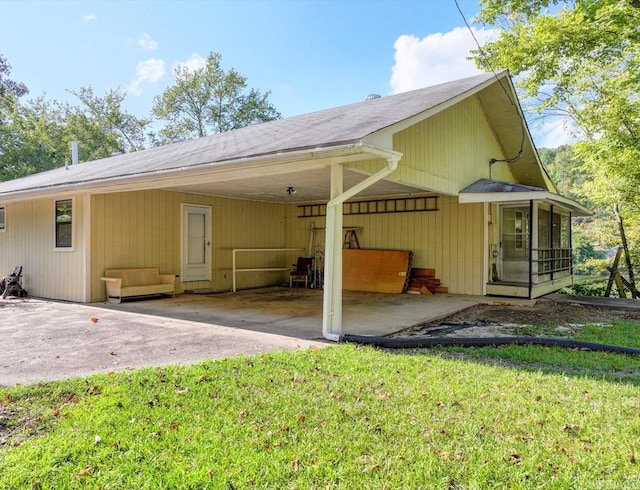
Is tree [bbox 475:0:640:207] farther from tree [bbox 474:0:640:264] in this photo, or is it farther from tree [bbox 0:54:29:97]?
tree [bbox 0:54:29:97]

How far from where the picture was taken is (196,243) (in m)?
10.4

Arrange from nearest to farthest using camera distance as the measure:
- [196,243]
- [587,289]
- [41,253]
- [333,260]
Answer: [333,260] → [41,253] → [196,243] → [587,289]

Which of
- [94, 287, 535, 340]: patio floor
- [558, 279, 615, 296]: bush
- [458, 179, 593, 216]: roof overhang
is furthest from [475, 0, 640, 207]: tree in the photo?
[94, 287, 535, 340]: patio floor

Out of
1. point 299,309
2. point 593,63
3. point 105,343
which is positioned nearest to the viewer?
point 105,343

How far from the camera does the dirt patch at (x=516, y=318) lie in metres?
5.89

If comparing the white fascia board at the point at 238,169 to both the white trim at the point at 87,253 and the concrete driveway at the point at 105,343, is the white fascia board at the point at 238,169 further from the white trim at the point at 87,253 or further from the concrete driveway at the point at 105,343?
the concrete driveway at the point at 105,343

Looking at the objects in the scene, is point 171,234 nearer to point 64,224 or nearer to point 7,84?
point 64,224

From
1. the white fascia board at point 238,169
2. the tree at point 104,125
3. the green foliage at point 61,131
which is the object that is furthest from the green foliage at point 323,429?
the tree at point 104,125

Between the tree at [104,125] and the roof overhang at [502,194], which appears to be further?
the tree at [104,125]

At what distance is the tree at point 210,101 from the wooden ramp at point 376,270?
20.2 metres

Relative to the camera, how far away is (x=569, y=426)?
2.72 meters

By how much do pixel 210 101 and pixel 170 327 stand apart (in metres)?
25.9

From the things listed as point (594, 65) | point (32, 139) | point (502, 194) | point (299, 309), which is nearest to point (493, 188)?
point (502, 194)

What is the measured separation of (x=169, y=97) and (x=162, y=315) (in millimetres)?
25701
